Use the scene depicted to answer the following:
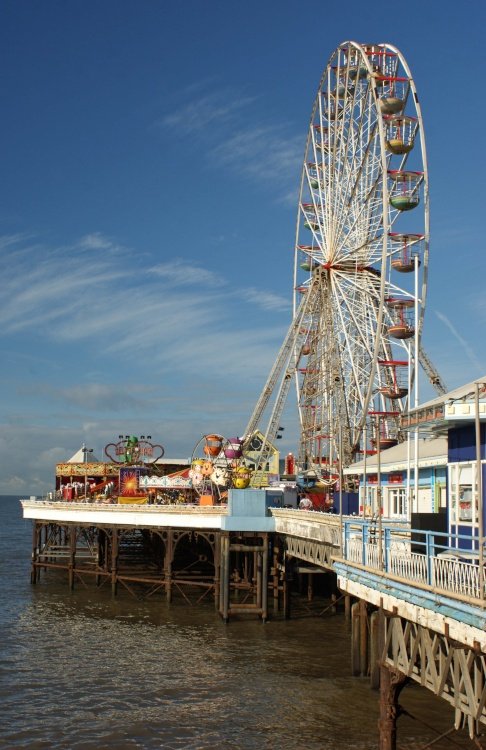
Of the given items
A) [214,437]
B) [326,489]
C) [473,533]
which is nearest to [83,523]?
[214,437]

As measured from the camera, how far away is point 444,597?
13477mm

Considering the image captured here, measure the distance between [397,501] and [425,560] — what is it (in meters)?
21.7

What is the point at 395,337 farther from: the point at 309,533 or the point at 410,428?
the point at 410,428

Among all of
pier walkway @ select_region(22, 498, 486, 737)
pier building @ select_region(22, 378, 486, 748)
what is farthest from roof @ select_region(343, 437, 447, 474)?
pier walkway @ select_region(22, 498, 486, 737)

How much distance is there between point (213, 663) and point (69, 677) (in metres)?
4.48

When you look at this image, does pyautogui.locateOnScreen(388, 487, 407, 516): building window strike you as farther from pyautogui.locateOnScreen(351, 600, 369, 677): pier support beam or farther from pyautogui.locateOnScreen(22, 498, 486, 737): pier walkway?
pyautogui.locateOnScreen(351, 600, 369, 677): pier support beam

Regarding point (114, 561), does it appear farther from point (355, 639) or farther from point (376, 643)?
point (376, 643)

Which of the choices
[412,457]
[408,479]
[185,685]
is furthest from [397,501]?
[185,685]

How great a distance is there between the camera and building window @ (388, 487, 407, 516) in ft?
115

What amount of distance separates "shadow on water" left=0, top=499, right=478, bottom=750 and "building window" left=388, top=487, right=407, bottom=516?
5.23 metres

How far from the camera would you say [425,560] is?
14758 mm

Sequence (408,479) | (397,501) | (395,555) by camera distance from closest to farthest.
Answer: (395,555)
(408,479)
(397,501)

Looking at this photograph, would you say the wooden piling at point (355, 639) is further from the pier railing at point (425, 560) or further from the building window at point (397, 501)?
the building window at point (397, 501)

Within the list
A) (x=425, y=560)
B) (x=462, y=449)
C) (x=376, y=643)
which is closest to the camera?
(x=425, y=560)
